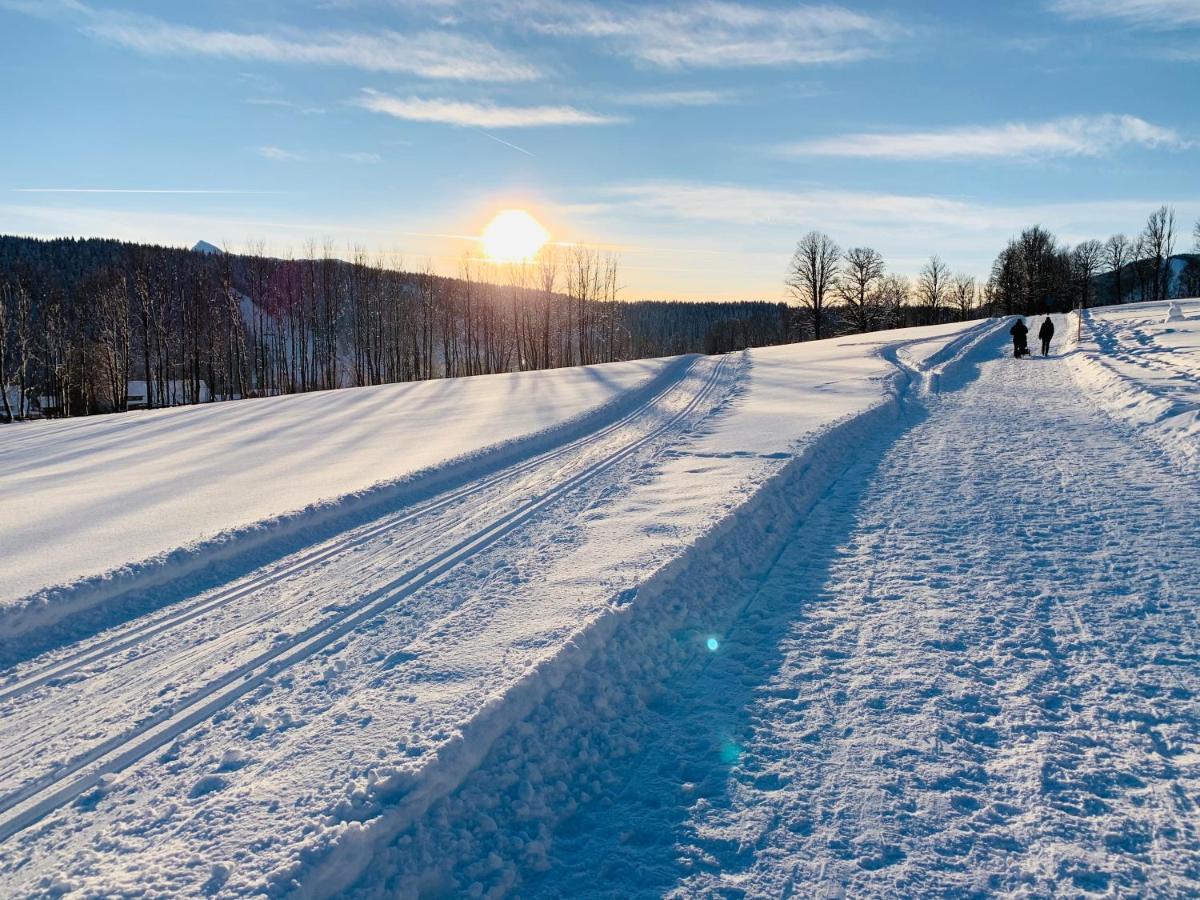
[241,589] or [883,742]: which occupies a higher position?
[241,589]

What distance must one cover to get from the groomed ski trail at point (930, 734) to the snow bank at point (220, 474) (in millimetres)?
4829

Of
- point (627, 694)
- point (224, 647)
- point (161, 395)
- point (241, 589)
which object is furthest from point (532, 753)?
point (161, 395)

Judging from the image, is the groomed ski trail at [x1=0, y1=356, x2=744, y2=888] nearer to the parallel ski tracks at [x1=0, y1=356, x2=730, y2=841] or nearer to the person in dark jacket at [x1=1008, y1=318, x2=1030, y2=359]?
the parallel ski tracks at [x1=0, y1=356, x2=730, y2=841]

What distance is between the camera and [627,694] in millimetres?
4438

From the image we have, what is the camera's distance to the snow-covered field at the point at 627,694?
3.07 m

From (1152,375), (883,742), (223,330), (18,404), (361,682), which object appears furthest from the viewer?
(223,330)

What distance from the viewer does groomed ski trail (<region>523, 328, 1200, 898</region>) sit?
9.93ft

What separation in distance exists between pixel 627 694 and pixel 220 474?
28.7ft

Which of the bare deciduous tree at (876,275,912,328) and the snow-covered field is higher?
the bare deciduous tree at (876,275,912,328)

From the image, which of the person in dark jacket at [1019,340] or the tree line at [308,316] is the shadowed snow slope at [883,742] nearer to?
the person in dark jacket at [1019,340]

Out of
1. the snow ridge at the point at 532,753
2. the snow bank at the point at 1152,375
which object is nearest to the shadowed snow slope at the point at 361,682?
the snow ridge at the point at 532,753

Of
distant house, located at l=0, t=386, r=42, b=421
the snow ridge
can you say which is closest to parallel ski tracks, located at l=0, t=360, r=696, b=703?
the snow ridge

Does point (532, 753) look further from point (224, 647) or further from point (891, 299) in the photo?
point (891, 299)

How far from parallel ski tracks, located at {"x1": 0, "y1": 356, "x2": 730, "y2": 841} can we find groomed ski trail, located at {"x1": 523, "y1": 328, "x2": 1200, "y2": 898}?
2323 mm
